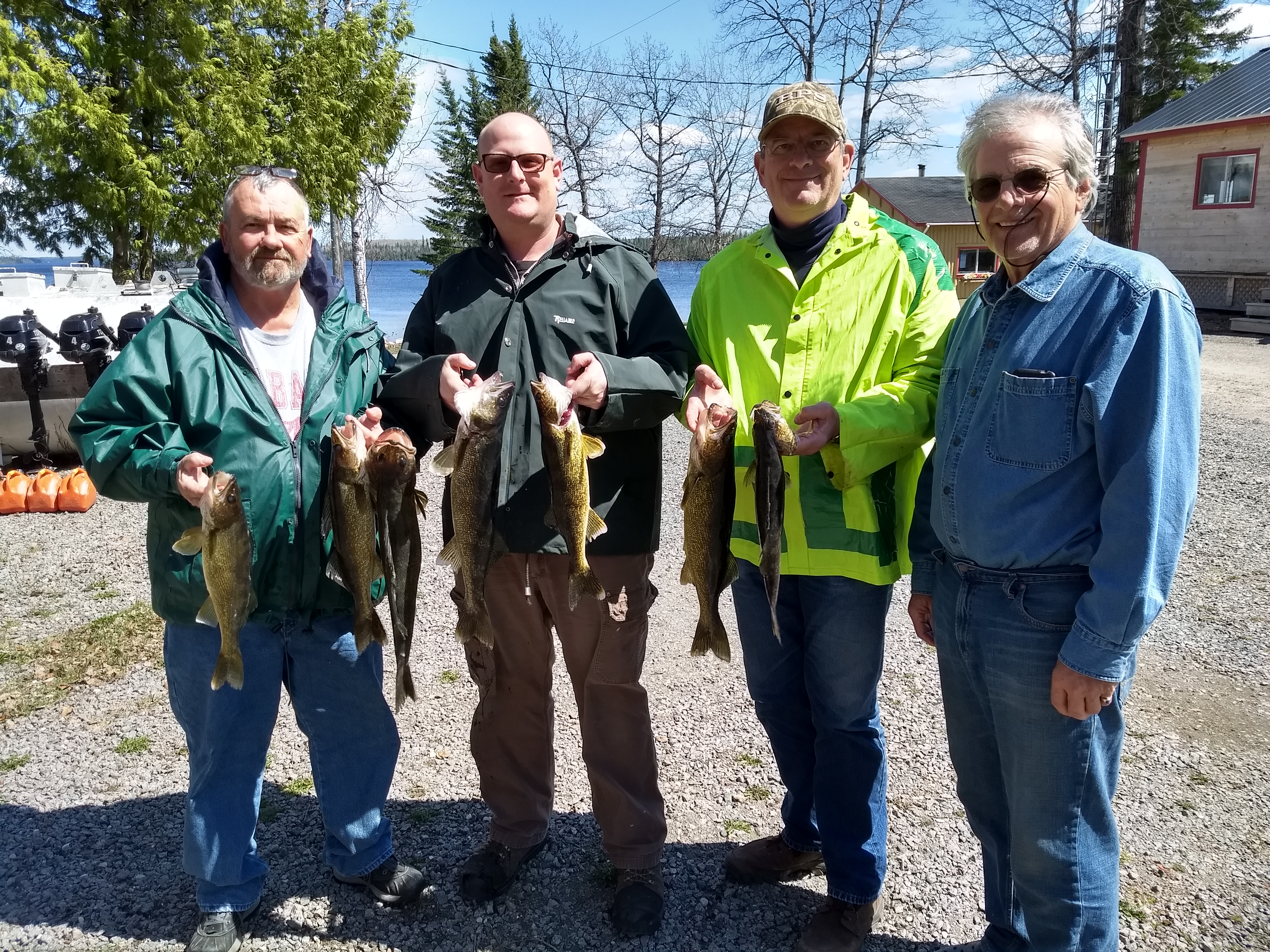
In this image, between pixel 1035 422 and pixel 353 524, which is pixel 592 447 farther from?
pixel 1035 422

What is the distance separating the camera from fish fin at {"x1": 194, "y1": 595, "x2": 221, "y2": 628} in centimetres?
335

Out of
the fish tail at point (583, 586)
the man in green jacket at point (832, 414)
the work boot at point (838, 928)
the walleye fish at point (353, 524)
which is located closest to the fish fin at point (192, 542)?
the walleye fish at point (353, 524)

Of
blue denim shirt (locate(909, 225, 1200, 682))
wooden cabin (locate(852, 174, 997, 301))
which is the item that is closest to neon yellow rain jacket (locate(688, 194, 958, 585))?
blue denim shirt (locate(909, 225, 1200, 682))

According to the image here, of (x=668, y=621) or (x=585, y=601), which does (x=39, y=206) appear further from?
(x=585, y=601)

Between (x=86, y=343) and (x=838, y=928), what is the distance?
1222cm

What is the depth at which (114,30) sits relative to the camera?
779 inches

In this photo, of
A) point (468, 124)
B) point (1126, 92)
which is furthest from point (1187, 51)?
point (468, 124)

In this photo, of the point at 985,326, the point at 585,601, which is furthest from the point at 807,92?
the point at 585,601

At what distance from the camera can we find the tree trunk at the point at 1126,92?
1203 inches

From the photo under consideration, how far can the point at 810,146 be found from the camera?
3449mm

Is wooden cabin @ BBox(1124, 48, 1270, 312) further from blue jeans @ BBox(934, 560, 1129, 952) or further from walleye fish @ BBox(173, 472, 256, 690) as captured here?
walleye fish @ BBox(173, 472, 256, 690)

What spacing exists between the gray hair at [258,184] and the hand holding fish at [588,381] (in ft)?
4.07

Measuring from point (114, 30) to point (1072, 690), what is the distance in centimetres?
2422

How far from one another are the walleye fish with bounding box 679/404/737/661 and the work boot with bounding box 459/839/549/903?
1473mm
